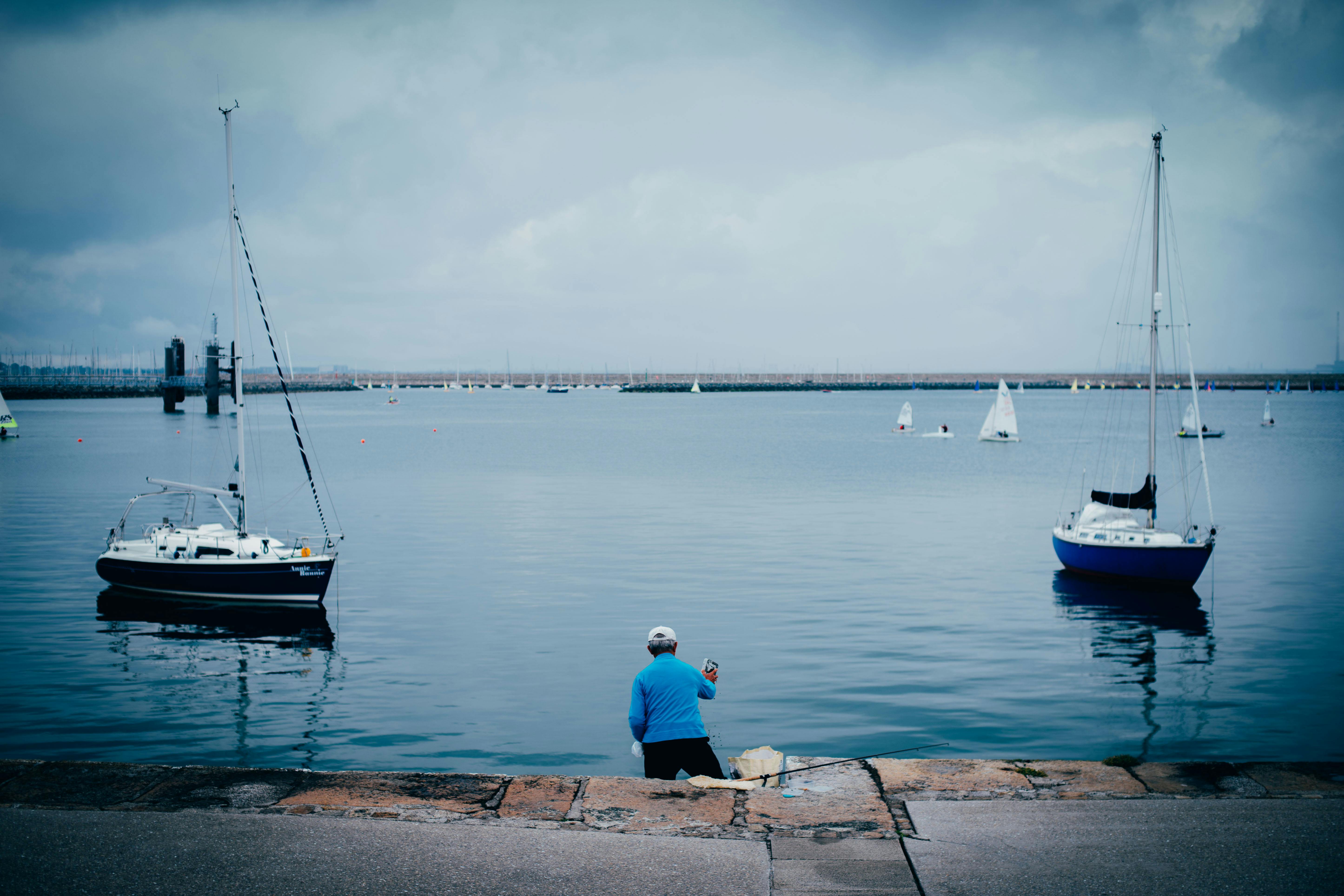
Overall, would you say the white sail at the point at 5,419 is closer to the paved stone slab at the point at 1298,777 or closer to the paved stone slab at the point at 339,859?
the paved stone slab at the point at 339,859

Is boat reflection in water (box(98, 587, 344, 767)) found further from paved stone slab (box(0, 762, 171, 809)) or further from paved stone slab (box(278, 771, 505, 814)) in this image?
paved stone slab (box(278, 771, 505, 814))

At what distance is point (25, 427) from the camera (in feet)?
404

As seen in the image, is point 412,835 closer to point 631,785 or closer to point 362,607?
point 631,785

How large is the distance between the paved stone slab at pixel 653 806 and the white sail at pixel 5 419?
367 feet

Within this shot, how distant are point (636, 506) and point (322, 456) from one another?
4233 centimetres

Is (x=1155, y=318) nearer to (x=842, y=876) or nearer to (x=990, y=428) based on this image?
(x=842, y=876)

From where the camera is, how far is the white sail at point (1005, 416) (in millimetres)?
91750

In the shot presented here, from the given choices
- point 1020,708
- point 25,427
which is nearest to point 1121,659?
point 1020,708

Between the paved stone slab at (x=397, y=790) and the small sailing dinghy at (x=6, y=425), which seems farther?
the small sailing dinghy at (x=6, y=425)

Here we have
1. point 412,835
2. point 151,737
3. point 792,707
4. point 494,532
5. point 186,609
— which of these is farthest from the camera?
point 494,532

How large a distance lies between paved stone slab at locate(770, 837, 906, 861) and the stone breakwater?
0.37 feet

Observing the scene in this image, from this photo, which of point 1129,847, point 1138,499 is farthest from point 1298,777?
point 1138,499

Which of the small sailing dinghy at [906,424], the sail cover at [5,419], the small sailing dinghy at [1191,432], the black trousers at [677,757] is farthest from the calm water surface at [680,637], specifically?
the sail cover at [5,419]

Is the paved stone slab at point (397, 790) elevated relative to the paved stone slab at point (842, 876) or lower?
lower
